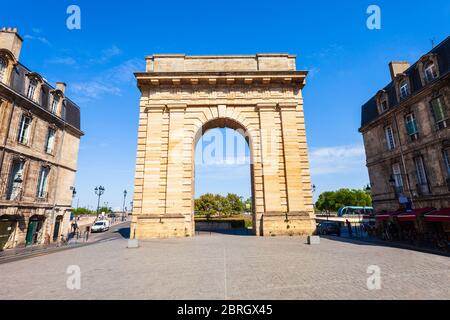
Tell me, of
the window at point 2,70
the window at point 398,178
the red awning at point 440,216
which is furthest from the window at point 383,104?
the window at point 2,70

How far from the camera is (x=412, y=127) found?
1827cm

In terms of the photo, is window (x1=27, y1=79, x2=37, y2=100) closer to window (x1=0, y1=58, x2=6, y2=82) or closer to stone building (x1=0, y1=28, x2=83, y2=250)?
stone building (x1=0, y1=28, x2=83, y2=250)

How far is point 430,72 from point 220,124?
53.0ft

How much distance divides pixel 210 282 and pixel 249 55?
18.5 meters

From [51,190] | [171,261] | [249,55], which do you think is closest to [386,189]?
[249,55]

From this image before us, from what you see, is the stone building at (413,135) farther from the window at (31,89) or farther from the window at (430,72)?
the window at (31,89)

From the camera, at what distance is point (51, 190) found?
2098 cm

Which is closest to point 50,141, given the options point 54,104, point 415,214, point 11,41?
point 54,104

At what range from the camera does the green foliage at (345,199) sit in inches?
2756

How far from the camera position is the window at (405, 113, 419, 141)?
18.0 metres

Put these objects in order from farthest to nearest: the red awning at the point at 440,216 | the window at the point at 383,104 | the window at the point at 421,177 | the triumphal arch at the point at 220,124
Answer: the window at the point at 383,104 → the window at the point at 421,177 → the triumphal arch at the point at 220,124 → the red awning at the point at 440,216

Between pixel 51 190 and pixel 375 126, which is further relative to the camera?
pixel 375 126

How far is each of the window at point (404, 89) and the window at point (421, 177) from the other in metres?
5.41
